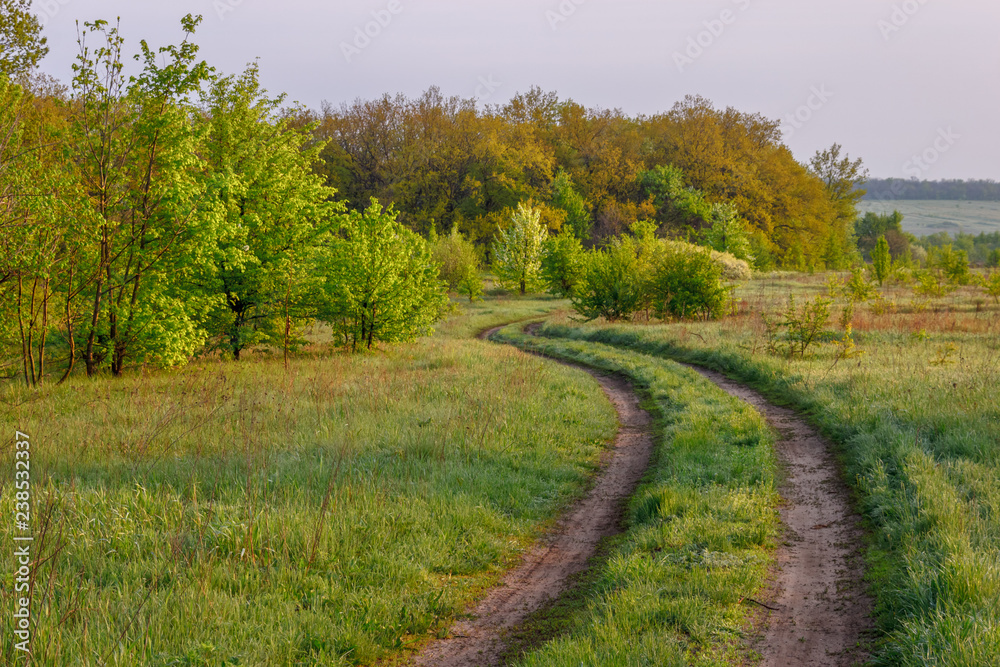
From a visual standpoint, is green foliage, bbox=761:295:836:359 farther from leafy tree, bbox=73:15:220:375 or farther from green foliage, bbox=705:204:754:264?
green foliage, bbox=705:204:754:264

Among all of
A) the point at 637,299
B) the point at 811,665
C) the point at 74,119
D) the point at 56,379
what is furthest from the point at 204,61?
the point at 637,299

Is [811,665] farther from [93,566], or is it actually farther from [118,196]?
[118,196]

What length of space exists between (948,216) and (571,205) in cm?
16803

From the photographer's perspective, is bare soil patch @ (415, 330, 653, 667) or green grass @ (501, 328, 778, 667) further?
bare soil patch @ (415, 330, 653, 667)

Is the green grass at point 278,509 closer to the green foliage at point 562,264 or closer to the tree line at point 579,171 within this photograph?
the green foliage at point 562,264

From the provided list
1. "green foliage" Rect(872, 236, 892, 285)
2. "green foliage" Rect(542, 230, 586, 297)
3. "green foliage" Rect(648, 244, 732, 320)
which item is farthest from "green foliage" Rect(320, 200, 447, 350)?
"green foliage" Rect(872, 236, 892, 285)

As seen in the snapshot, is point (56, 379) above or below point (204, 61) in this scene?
below

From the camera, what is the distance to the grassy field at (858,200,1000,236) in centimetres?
15612

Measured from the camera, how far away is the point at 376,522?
6.21 meters

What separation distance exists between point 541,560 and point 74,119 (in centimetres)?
1387

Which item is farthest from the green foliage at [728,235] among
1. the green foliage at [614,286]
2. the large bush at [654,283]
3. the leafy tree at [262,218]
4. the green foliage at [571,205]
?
the leafy tree at [262,218]

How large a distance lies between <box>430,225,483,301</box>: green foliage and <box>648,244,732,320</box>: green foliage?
55.2ft

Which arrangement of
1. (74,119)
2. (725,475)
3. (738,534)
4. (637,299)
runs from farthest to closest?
Answer: (637,299) → (74,119) → (725,475) → (738,534)

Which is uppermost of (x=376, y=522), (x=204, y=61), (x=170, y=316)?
(x=204, y=61)
